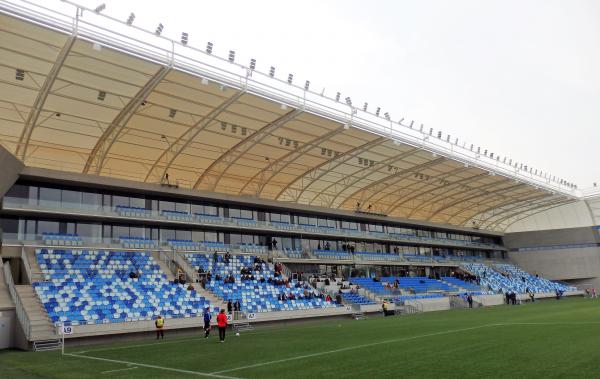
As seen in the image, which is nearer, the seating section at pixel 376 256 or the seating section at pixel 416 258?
the seating section at pixel 376 256

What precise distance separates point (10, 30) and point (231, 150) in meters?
18.9

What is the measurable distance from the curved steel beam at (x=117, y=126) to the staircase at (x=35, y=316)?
1062 cm

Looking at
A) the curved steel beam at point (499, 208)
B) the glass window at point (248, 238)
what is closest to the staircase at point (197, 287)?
the glass window at point (248, 238)

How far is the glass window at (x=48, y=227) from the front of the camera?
114 ft

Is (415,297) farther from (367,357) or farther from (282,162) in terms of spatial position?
(367,357)

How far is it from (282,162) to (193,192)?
794 cm

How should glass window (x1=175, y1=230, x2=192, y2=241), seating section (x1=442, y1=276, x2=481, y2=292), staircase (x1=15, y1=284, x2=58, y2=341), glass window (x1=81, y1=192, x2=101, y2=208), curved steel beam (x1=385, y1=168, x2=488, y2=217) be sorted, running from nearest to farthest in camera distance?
staircase (x1=15, y1=284, x2=58, y2=341)
glass window (x1=81, y1=192, x2=101, y2=208)
glass window (x1=175, y1=230, x2=192, y2=241)
curved steel beam (x1=385, y1=168, x2=488, y2=217)
seating section (x1=442, y1=276, x2=481, y2=292)

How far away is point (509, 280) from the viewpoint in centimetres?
6706

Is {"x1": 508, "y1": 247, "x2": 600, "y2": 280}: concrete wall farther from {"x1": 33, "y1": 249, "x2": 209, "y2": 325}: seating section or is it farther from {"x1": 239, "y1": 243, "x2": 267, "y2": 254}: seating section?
{"x1": 33, "y1": 249, "x2": 209, "y2": 325}: seating section

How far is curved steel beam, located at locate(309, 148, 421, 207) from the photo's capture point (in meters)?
44.0

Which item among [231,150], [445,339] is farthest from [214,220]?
[445,339]

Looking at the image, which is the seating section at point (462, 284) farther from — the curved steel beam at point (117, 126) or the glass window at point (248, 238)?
the curved steel beam at point (117, 126)

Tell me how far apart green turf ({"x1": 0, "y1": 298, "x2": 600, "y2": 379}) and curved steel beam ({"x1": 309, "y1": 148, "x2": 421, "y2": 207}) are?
23.0m

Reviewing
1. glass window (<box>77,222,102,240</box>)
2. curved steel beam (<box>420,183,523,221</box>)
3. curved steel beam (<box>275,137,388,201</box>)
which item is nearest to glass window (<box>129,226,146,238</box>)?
glass window (<box>77,222,102,240</box>)
